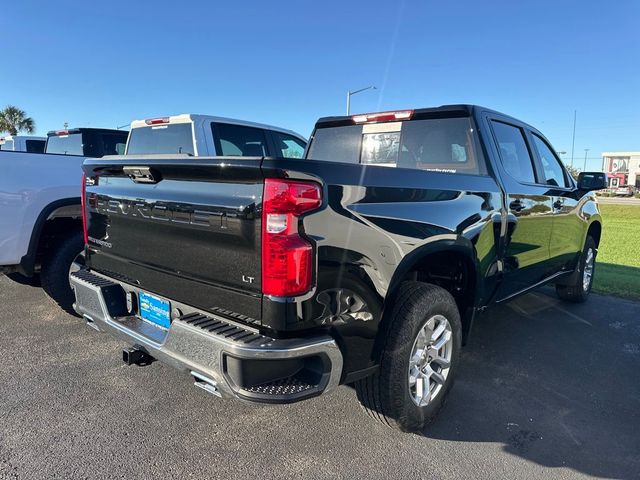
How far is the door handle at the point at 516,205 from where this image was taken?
362 cm

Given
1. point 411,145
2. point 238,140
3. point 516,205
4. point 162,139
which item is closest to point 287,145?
point 238,140

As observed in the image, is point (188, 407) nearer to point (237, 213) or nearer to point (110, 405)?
point (110, 405)

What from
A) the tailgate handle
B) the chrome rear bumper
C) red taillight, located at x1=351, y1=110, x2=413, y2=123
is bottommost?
the chrome rear bumper

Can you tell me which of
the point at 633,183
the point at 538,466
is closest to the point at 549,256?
the point at 538,466

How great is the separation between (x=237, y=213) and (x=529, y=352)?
3.23 meters

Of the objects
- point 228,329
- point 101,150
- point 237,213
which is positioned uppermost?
point 101,150

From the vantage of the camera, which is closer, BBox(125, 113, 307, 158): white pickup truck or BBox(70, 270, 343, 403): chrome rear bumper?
BBox(70, 270, 343, 403): chrome rear bumper

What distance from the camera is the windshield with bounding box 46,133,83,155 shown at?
25.7 ft

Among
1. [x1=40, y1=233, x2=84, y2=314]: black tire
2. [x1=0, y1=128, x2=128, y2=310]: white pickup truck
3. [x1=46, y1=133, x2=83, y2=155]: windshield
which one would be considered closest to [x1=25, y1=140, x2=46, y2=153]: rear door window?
[x1=46, y1=133, x2=83, y2=155]: windshield

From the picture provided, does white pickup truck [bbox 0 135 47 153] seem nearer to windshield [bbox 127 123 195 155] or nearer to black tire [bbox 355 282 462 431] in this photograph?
windshield [bbox 127 123 195 155]

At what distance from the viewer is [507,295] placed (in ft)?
13.0

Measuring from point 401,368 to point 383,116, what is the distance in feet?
7.16

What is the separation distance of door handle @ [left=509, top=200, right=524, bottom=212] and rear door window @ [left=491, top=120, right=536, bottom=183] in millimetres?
219

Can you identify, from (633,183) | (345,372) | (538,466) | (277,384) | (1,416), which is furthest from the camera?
(633,183)
